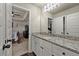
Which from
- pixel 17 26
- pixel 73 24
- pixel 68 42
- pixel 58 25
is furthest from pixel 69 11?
pixel 17 26

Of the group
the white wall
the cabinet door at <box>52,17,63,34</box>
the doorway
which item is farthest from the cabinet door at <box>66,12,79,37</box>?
the doorway

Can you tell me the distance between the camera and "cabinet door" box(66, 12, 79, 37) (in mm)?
1527

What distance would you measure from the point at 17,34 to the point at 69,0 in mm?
1579

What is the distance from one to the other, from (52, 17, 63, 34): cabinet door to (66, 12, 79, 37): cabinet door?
8.0 inches

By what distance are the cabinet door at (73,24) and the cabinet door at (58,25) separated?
203 millimetres

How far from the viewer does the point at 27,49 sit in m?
2.53

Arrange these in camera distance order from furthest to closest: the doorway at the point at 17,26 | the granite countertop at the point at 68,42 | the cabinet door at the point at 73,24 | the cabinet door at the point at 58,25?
the doorway at the point at 17,26, the cabinet door at the point at 58,25, the cabinet door at the point at 73,24, the granite countertop at the point at 68,42

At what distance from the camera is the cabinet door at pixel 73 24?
5.01 ft

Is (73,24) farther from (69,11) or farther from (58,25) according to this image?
(58,25)

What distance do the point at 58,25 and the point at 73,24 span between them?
42 cm

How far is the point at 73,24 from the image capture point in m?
1.58

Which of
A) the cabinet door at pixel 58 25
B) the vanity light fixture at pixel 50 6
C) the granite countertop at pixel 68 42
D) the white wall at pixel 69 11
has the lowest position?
the granite countertop at pixel 68 42

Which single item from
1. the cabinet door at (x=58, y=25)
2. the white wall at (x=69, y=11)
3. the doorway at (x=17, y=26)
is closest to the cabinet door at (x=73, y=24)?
the white wall at (x=69, y=11)

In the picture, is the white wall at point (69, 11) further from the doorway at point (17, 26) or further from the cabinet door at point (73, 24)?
the doorway at point (17, 26)
